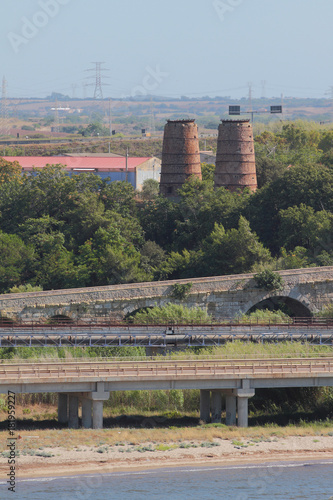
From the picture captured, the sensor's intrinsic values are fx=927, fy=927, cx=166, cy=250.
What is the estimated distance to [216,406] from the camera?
1531 inches

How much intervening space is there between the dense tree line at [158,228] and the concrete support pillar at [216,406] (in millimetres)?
21089

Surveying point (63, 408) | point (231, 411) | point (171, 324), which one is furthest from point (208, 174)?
point (63, 408)

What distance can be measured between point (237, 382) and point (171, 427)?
128 inches

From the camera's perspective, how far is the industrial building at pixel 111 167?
97.5 m

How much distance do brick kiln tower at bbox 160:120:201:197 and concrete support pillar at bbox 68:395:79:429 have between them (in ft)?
131

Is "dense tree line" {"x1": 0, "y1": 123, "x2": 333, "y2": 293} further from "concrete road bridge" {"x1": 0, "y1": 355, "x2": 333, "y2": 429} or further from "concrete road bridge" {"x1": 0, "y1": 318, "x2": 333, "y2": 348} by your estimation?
"concrete road bridge" {"x1": 0, "y1": 355, "x2": 333, "y2": 429}

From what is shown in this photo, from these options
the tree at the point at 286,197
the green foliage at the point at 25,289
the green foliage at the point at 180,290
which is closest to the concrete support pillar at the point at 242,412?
the green foliage at the point at 180,290

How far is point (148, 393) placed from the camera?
4147cm

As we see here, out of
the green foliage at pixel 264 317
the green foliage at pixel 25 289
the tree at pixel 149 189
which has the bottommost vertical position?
the green foliage at pixel 264 317

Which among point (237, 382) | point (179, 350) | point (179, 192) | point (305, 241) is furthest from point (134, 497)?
point (179, 192)

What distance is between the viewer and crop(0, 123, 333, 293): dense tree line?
63344mm

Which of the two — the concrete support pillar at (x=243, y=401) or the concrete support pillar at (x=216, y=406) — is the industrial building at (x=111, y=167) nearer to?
the concrete support pillar at (x=216, y=406)

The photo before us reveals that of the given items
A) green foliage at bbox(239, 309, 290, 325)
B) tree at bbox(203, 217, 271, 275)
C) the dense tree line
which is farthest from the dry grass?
tree at bbox(203, 217, 271, 275)

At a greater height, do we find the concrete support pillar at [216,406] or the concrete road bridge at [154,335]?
the concrete road bridge at [154,335]
